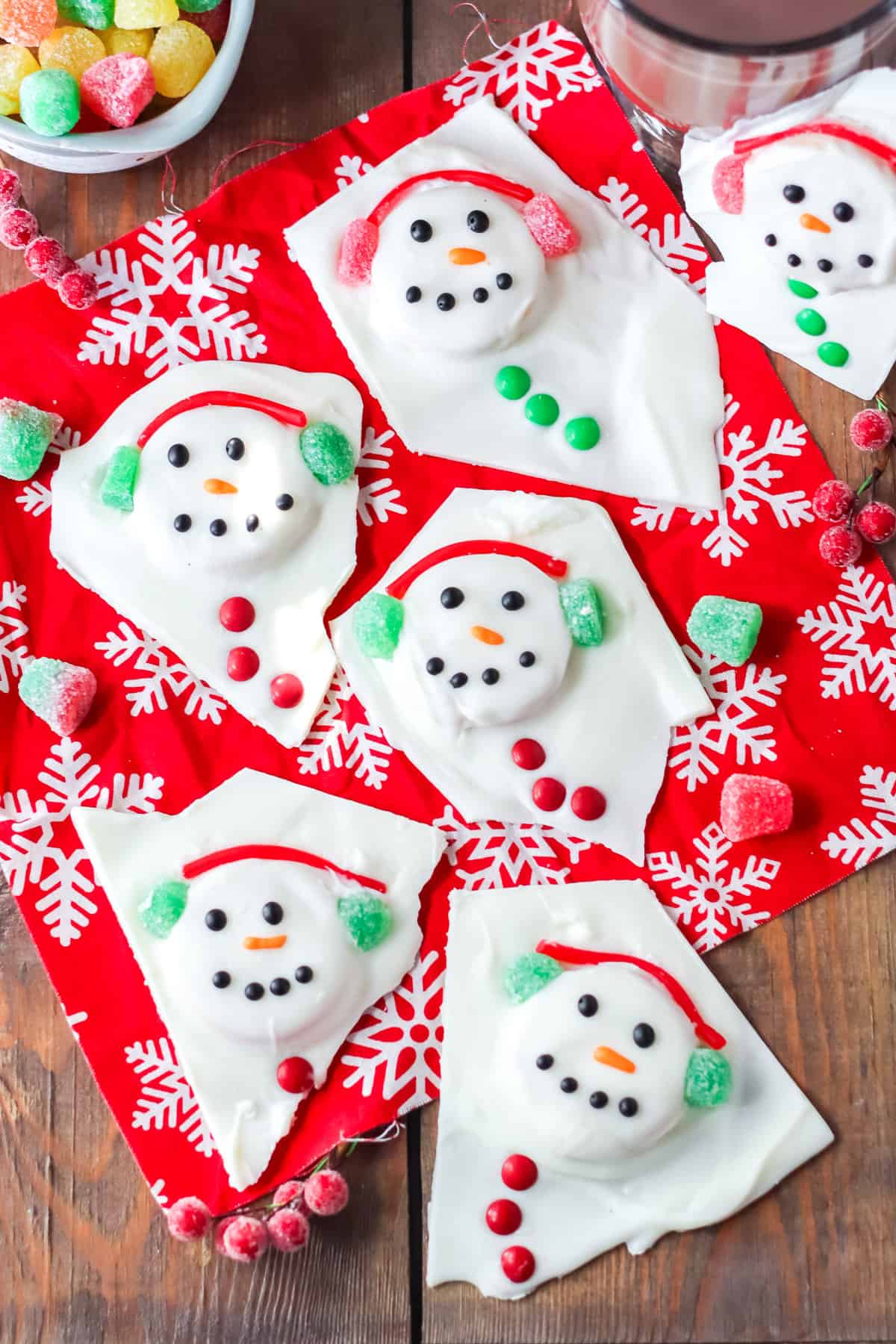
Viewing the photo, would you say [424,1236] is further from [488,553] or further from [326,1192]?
[488,553]

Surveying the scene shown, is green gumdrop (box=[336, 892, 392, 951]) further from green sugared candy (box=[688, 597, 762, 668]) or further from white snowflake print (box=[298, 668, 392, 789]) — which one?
green sugared candy (box=[688, 597, 762, 668])

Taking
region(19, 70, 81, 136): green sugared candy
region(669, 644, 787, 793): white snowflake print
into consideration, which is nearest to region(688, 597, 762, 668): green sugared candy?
region(669, 644, 787, 793): white snowflake print

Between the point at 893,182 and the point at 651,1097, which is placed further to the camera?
the point at 893,182

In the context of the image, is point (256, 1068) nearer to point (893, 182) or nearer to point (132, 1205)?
point (132, 1205)

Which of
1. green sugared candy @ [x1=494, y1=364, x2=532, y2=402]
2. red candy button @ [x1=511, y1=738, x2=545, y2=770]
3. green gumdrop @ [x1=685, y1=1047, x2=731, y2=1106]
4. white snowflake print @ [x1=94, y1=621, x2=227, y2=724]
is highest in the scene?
green sugared candy @ [x1=494, y1=364, x2=532, y2=402]

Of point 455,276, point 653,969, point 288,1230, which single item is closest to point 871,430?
point 455,276

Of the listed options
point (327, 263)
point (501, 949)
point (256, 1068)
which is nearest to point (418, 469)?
point (327, 263)
